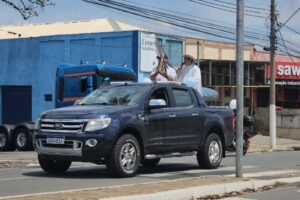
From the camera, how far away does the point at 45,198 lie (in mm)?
8227

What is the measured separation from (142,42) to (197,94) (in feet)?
49.6

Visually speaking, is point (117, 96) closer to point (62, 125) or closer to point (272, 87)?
point (62, 125)

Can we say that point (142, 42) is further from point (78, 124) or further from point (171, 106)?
point (78, 124)

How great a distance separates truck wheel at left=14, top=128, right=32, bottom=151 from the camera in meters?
21.8

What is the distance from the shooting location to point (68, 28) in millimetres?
48469

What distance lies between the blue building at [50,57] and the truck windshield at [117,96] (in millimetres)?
15596

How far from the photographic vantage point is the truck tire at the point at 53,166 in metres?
11.8

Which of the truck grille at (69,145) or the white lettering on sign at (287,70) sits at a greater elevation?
the white lettering on sign at (287,70)

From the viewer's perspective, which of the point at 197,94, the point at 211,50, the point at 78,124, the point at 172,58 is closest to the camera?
the point at 78,124

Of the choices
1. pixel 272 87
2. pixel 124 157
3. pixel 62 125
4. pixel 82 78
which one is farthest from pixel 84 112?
pixel 272 87

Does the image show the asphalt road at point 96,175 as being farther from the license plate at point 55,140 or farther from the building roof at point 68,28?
the building roof at point 68,28

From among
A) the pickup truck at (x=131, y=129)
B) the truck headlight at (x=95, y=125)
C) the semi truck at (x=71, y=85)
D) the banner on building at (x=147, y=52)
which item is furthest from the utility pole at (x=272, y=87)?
the truck headlight at (x=95, y=125)

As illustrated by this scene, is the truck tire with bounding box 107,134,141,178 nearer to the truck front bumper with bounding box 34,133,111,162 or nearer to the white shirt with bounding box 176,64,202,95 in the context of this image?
the truck front bumper with bounding box 34,133,111,162

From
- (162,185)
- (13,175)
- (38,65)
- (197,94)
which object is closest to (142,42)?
(38,65)
